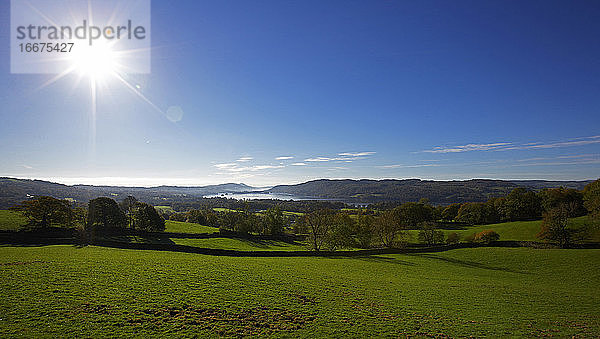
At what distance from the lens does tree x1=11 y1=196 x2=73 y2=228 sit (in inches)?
1666

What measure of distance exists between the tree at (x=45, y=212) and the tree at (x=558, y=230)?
82.3 metres

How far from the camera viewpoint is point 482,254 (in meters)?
37.1

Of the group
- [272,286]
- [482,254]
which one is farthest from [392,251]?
[272,286]

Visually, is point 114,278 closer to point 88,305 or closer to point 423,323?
point 88,305

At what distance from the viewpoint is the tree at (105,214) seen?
49.0 m

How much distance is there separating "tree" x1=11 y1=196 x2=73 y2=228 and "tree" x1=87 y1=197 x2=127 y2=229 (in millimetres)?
3423

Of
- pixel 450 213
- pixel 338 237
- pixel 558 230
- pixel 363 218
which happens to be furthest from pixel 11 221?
pixel 450 213

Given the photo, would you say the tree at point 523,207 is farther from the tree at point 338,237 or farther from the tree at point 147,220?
the tree at point 147,220

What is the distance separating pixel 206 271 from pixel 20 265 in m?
12.5

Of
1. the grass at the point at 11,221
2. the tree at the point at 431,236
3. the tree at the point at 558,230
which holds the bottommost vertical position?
the tree at the point at 431,236

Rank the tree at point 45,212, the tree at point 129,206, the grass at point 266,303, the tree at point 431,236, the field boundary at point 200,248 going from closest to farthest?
the grass at point 266,303
the field boundary at point 200,248
the tree at point 45,212
the tree at point 431,236
the tree at point 129,206

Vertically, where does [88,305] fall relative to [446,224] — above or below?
above

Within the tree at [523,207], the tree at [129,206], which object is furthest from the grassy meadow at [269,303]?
the tree at [523,207]

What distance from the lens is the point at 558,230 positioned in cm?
4022
